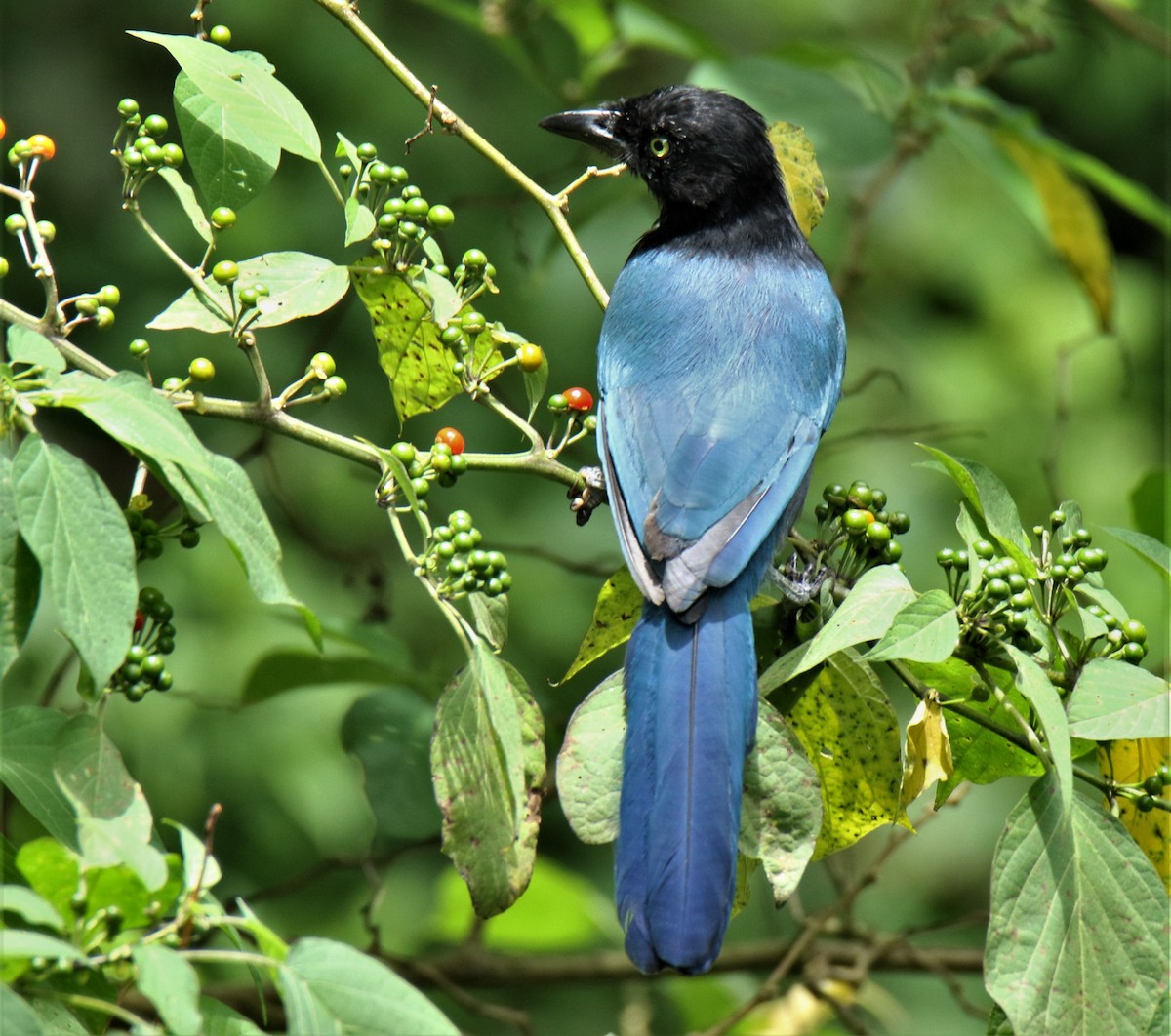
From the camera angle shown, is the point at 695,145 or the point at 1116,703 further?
the point at 695,145

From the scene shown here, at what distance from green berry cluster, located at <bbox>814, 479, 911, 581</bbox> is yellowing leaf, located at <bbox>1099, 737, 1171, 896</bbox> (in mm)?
462

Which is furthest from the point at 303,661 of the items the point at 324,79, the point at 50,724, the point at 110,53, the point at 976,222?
the point at 976,222

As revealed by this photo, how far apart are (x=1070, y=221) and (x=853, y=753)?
7.31 feet

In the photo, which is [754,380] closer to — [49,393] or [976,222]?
[49,393]

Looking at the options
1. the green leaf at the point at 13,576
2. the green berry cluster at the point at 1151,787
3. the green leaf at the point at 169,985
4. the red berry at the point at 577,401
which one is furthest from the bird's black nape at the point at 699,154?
the green leaf at the point at 169,985

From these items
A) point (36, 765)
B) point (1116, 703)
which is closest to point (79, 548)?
point (36, 765)

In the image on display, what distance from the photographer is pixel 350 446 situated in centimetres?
209

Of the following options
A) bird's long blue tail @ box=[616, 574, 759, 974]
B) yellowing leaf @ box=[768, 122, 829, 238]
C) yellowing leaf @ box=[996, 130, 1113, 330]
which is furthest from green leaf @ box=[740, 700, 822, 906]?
yellowing leaf @ box=[996, 130, 1113, 330]

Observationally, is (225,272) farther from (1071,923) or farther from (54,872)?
(1071,923)

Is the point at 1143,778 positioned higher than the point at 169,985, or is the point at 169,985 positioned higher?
the point at 169,985

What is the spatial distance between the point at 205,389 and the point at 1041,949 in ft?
13.2

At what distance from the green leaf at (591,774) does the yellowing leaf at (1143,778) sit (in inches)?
30.3

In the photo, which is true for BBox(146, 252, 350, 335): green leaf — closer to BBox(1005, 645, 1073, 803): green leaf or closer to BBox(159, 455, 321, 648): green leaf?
BBox(159, 455, 321, 648): green leaf

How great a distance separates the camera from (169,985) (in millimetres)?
1335
